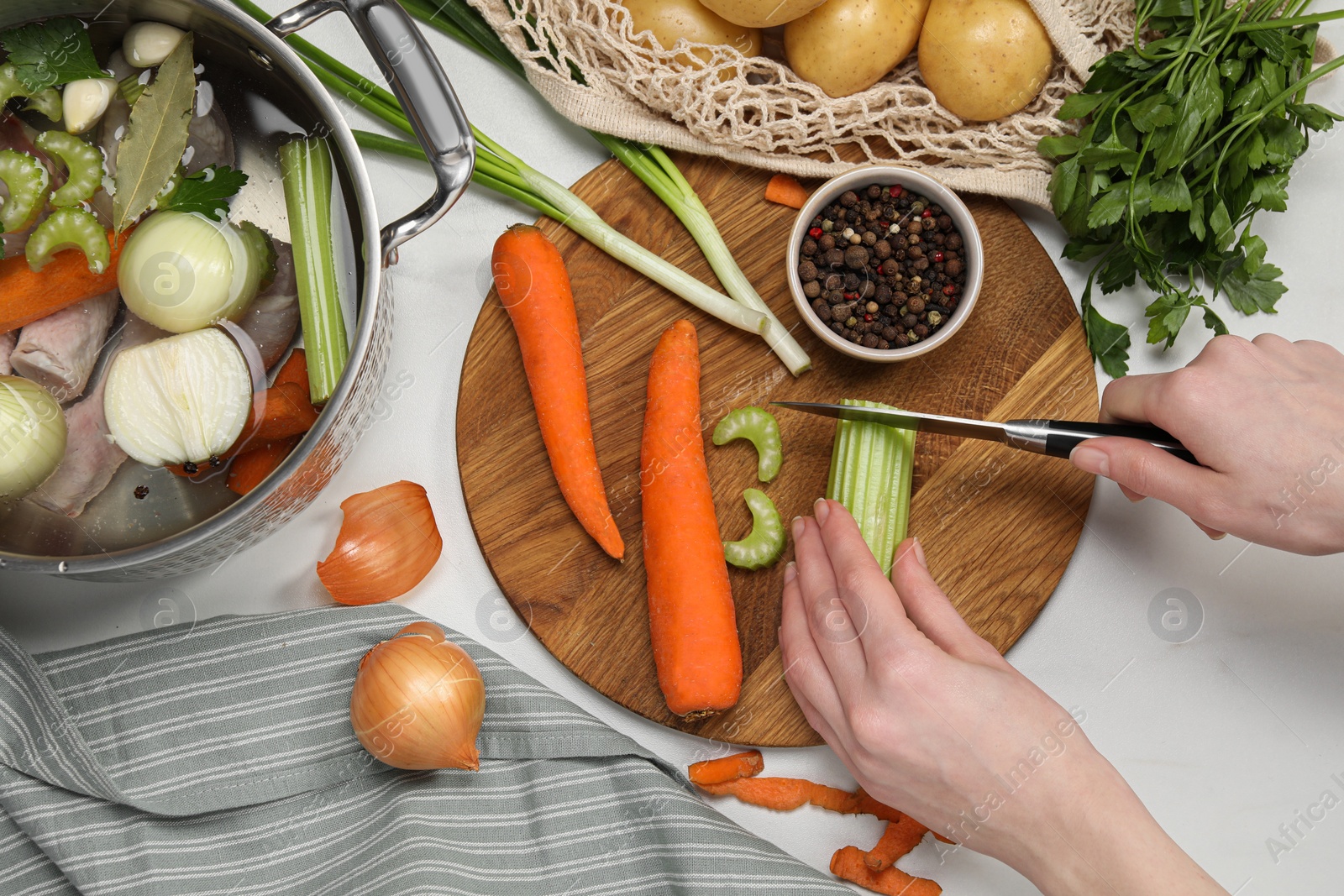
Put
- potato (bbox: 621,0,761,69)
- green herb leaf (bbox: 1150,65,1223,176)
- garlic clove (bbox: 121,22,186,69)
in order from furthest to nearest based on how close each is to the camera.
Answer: potato (bbox: 621,0,761,69) < green herb leaf (bbox: 1150,65,1223,176) < garlic clove (bbox: 121,22,186,69)

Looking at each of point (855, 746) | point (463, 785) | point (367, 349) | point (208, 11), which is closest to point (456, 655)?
point (463, 785)

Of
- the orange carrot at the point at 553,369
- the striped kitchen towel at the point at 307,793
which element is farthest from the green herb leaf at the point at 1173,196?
the striped kitchen towel at the point at 307,793

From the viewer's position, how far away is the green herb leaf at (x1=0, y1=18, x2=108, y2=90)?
1124 mm

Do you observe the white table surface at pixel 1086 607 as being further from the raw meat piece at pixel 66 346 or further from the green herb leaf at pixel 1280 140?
the raw meat piece at pixel 66 346

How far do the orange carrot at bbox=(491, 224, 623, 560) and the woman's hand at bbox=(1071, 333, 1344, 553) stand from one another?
716mm

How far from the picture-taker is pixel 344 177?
1166mm

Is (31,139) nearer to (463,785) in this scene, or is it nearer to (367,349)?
(367,349)

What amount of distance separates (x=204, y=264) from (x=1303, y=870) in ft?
6.30

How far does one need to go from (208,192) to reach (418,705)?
29.1 inches

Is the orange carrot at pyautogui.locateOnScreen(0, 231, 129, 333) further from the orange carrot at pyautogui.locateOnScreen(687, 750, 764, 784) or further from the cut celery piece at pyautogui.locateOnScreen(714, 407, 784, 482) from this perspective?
the orange carrot at pyautogui.locateOnScreen(687, 750, 764, 784)

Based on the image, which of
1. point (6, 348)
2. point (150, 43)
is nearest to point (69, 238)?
point (6, 348)

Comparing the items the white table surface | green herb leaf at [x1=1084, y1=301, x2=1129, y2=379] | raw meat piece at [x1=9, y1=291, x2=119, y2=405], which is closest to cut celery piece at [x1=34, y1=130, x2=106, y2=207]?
raw meat piece at [x1=9, y1=291, x2=119, y2=405]

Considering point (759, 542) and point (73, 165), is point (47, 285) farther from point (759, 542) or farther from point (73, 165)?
point (759, 542)

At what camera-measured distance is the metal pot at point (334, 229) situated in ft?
3.37
